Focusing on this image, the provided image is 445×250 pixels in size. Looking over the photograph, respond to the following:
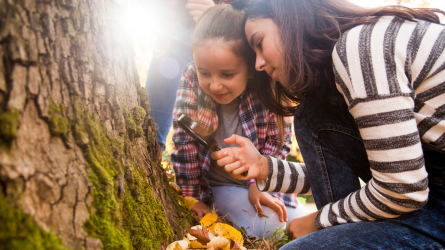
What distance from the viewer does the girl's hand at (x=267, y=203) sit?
1.57 metres

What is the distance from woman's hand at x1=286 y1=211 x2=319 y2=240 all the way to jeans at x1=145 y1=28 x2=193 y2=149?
129 cm

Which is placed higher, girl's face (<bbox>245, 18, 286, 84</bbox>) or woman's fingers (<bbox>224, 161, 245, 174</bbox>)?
girl's face (<bbox>245, 18, 286, 84</bbox>)

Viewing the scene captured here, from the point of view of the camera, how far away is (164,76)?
6.82 ft

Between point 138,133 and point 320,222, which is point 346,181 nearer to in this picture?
point 320,222

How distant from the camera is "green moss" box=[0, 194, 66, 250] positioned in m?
0.41

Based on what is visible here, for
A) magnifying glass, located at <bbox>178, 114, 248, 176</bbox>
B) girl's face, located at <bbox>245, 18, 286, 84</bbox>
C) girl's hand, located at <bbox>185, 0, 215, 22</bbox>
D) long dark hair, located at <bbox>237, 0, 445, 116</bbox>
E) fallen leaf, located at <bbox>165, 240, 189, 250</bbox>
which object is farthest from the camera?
girl's hand, located at <bbox>185, 0, 215, 22</bbox>

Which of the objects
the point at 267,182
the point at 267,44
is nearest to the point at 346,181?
the point at 267,182

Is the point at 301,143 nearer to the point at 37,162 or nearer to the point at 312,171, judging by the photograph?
the point at 312,171

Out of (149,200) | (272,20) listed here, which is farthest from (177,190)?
(272,20)

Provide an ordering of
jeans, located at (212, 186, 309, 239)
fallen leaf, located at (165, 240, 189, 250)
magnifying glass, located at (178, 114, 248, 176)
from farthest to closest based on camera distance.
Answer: jeans, located at (212, 186, 309, 239)
magnifying glass, located at (178, 114, 248, 176)
fallen leaf, located at (165, 240, 189, 250)

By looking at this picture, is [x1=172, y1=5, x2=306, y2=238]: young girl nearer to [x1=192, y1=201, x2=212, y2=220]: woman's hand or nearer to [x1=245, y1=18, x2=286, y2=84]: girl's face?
[x1=192, y1=201, x2=212, y2=220]: woman's hand

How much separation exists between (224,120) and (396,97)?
1.10m

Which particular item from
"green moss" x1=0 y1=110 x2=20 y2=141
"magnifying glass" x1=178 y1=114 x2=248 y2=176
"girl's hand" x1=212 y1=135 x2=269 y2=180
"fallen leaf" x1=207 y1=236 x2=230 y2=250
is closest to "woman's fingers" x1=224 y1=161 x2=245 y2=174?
"girl's hand" x1=212 y1=135 x2=269 y2=180

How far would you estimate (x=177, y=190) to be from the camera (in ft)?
5.31
